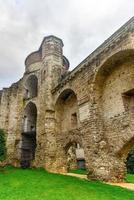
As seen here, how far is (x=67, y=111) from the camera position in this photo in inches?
561

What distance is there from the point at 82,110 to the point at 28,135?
332 inches

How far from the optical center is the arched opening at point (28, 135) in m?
17.8

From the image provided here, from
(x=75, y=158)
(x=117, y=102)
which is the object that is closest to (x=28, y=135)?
(x=75, y=158)

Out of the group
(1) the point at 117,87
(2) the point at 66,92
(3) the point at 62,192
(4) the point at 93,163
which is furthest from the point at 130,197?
(2) the point at 66,92

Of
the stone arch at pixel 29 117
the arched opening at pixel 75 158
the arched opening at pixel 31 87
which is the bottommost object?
the arched opening at pixel 75 158

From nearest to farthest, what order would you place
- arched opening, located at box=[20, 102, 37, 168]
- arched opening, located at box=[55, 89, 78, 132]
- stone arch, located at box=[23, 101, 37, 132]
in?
arched opening, located at box=[55, 89, 78, 132]
arched opening, located at box=[20, 102, 37, 168]
stone arch, located at box=[23, 101, 37, 132]

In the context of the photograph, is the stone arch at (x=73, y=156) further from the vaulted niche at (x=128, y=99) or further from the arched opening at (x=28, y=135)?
the vaulted niche at (x=128, y=99)

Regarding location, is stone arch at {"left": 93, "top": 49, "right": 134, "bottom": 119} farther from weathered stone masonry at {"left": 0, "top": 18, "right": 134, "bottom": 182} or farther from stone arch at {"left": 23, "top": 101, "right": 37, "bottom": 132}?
stone arch at {"left": 23, "top": 101, "right": 37, "bottom": 132}

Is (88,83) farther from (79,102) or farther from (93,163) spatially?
(93,163)

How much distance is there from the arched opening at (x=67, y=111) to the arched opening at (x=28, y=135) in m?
3.83

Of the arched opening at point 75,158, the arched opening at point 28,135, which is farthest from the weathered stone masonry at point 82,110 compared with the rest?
the arched opening at point 75,158

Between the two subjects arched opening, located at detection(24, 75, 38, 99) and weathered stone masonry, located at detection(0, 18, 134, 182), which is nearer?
weathered stone masonry, located at detection(0, 18, 134, 182)

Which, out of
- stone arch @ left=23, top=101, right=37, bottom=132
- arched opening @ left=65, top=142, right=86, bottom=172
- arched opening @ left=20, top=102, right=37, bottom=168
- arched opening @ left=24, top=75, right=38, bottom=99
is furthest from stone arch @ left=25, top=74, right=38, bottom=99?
arched opening @ left=65, top=142, right=86, bottom=172

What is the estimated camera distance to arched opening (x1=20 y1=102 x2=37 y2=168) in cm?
1784
